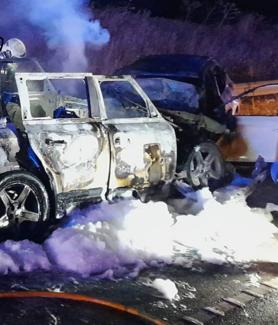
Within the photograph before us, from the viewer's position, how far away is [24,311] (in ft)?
12.5

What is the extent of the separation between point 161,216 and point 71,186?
99 cm

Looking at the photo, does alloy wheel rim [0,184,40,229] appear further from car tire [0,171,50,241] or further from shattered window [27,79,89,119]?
shattered window [27,79,89,119]

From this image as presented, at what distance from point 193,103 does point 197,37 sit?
12151 mm

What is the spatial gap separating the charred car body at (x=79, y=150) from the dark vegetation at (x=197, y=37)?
10.8m

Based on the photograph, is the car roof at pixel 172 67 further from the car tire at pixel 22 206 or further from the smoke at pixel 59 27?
the smoke at pixel 59 27

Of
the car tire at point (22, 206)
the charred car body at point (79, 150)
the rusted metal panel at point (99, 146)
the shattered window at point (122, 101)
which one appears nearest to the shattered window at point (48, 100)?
the charred car body at point (79, 150)

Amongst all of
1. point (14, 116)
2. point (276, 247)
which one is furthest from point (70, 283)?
point (14, 116)

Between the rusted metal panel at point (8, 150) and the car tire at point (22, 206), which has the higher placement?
the rusted metal panel at point (8, 150)

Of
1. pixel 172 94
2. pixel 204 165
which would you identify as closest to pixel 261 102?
pixel 172 94

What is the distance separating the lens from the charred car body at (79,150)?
5211 mm

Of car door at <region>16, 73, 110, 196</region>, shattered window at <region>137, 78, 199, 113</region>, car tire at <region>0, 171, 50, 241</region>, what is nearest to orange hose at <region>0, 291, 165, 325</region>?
car tire at <region>0, 171, 50, 241</region>

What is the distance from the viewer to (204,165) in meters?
7.38

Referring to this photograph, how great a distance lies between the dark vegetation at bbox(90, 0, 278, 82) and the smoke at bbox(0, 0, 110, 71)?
0.49 metres

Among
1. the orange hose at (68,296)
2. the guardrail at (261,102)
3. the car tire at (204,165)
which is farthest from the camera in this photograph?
the guardrail at (261,102)
